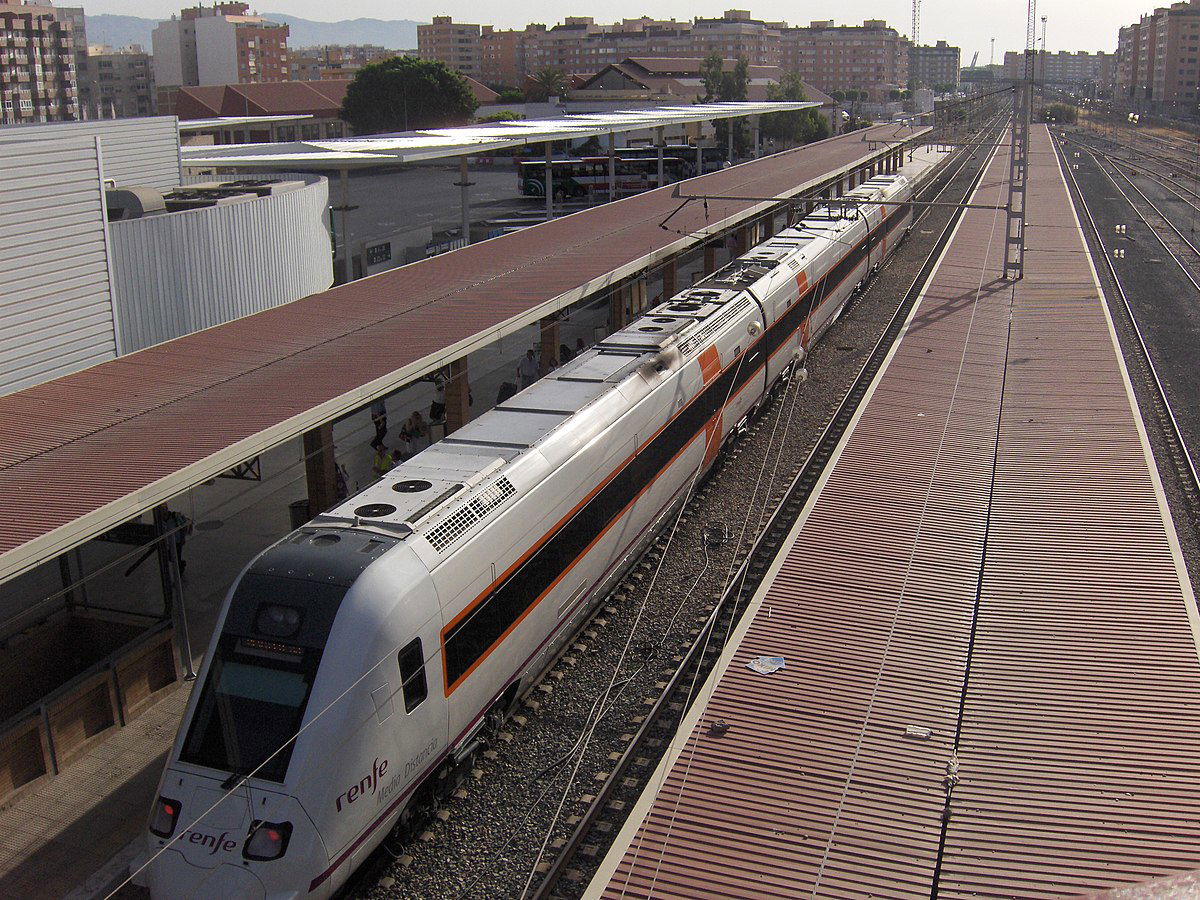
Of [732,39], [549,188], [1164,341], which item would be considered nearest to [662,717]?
[1164,341]

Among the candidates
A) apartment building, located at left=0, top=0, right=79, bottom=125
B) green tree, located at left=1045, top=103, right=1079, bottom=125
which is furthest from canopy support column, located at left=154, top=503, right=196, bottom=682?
green tree, located at left=1045, top=103, right=1079, bottom=125

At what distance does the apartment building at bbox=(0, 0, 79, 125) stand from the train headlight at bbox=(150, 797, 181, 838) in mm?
106394

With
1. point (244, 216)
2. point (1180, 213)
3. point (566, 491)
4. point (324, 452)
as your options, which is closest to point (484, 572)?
point (566, 491)

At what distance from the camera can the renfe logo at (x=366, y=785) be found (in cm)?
848

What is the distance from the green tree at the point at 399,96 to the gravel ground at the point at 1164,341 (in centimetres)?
5190

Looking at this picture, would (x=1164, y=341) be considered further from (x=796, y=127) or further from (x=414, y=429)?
(x=796, y=127)

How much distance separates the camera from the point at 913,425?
62.2 ft

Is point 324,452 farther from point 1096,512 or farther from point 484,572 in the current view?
point 1096,512

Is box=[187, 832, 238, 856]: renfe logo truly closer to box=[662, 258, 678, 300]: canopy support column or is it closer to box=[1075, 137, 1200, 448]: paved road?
box=[1075, 137, 1200, 448]: paved road

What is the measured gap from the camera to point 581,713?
12039 mm

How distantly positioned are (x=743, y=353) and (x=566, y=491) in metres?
7.76

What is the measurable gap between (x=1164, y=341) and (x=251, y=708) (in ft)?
91.2

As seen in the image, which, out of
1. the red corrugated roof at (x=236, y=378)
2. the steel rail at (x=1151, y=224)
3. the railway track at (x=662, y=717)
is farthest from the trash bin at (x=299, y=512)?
the steel rail at (x=1151, y=224)

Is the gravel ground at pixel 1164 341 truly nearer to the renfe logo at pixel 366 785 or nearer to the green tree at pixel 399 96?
the renfe logo at pixel 366 785
